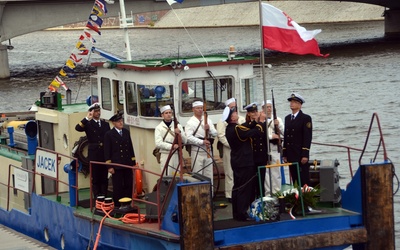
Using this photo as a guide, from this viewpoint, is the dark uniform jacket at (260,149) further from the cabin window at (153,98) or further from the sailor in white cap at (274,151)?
the cabin window at (153,98)

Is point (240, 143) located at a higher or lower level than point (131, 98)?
lower

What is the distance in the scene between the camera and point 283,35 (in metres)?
14.7

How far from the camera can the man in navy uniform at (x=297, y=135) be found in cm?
1511

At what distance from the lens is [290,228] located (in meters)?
14.1

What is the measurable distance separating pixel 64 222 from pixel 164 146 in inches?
115

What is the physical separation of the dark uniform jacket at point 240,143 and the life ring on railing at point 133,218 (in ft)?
5.53

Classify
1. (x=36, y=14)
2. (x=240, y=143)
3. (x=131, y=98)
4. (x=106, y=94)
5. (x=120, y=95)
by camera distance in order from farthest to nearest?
(x=36, y=14) < (x=106, y=94) < (x=120, y=95) < (x=131, y=98) < (x=240, y=143)

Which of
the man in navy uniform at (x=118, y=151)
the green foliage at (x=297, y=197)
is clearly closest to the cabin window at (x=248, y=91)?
the man in navy uniform at (x=118, y=151)

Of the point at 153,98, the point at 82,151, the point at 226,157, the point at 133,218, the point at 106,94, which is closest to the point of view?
the point at 133,218

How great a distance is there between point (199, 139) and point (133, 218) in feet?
5.44

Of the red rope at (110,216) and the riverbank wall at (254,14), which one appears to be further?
the riverbank wall at (254,14)

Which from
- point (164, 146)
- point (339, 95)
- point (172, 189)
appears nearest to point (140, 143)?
point (164, 146)

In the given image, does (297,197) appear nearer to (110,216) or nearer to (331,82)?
(110,216)

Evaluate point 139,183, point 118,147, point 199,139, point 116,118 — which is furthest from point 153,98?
point 139,183
